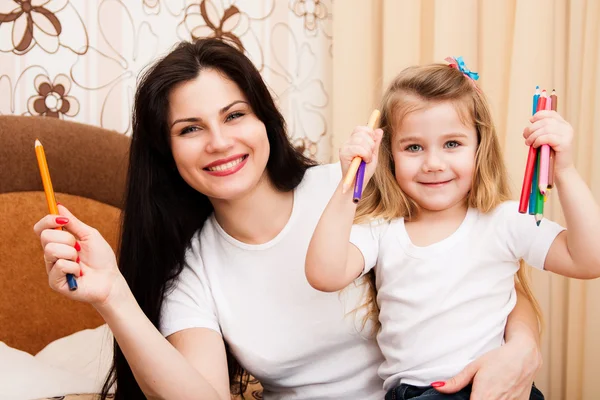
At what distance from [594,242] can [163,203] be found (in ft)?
2.89

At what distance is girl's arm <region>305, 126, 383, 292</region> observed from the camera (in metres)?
1.14

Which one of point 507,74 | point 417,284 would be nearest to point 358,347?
point 417,284

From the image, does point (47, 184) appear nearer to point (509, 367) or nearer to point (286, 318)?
point (286, 318)

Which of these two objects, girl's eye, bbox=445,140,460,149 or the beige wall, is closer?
girl's eye, bbox=445,140,460,149

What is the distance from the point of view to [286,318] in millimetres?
1458

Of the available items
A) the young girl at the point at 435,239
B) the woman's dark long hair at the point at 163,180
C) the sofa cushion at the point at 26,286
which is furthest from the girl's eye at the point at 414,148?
the sofa cushion at the point at 26,286

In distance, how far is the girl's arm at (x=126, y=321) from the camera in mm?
1031

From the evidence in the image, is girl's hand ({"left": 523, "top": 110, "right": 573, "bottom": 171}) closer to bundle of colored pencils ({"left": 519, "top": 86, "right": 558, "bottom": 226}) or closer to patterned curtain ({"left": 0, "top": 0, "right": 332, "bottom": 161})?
bundle of colored pencils ({"left": 519, "top": 86, "right": 558, "bottom": 226})

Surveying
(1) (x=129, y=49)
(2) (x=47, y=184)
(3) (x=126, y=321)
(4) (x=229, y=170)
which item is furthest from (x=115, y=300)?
(1) (x=129, y=49)

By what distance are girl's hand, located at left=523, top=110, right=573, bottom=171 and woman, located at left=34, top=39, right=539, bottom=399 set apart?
37 centimetres

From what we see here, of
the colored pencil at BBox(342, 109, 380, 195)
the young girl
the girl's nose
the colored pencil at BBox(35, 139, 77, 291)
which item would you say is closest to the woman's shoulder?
the young girl

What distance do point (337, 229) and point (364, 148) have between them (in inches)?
5.7

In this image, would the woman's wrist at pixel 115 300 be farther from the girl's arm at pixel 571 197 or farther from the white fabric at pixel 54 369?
the girl's arm at pixel 571 197

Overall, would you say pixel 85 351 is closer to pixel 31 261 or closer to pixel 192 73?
pixel 31 261
